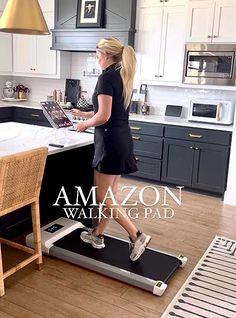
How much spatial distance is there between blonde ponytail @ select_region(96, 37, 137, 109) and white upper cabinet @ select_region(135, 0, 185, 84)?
2219 mm

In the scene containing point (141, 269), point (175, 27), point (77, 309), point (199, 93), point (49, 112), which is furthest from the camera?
point (199, 93)

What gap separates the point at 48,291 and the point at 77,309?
0.89 feet

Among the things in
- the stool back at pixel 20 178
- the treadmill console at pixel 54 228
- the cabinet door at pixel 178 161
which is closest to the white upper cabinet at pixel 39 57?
the cabinet door at pixel 178 161

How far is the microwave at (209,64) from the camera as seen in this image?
4.21 metres

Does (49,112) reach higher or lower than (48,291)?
higher

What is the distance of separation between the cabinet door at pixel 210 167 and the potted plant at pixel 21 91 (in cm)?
325

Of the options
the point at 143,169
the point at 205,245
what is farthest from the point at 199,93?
the point at 205,245

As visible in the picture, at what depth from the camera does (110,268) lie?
2.58 metres

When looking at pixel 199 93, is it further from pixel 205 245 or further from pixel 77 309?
pixel 77 309

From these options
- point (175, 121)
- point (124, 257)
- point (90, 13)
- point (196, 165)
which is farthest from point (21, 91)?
point (124, 257)

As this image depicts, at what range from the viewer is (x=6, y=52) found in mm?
5812

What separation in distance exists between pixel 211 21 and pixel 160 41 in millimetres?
699

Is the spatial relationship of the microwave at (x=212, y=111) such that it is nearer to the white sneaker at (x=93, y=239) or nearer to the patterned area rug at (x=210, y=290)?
the patterned area rug at (x=210, y=290)

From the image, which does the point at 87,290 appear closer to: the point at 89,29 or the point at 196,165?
the point at 196,165
